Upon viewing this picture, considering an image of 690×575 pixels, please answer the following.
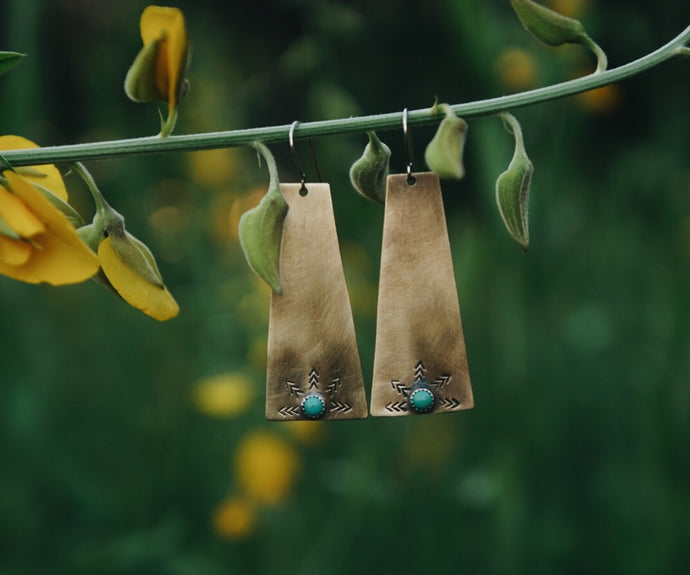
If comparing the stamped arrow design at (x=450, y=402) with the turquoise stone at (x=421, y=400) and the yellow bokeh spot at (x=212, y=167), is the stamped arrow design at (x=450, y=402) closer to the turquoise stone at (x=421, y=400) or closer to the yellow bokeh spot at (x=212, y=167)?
the turquoise stone at (x=421, y=400)

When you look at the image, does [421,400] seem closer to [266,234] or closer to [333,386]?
[333,386]

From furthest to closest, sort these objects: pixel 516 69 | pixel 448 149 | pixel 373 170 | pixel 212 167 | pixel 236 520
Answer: pixel 212 167 < pixel 516 69 < pixel 236 520 < pixel 373 170 < pixel 448 149

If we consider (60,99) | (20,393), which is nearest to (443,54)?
(60,99)

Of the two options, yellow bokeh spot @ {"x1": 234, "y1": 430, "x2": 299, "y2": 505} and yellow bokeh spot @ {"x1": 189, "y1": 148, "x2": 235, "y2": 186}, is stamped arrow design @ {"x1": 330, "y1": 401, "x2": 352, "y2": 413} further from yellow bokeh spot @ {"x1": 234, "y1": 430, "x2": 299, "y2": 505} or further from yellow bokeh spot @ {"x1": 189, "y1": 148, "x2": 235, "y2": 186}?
yellow bokeh spot @ {"x1": 189, "y1": 148, "x2": 235, "y2": 186}

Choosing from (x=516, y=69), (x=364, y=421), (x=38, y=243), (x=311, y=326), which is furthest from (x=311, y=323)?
(x=516, y=69)

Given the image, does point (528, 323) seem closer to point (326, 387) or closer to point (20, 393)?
point (20, 393)

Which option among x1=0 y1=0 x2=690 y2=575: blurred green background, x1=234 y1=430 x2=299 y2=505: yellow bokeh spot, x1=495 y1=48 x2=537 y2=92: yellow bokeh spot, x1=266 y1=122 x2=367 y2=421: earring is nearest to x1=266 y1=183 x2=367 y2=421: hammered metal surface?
x1=266 y1=122 x2=367 y2=421: earring
